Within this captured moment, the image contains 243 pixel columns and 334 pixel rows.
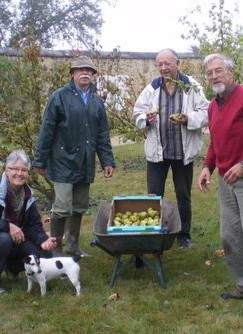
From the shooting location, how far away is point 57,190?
5281 millimetres

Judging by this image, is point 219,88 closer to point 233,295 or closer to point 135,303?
point 233,295

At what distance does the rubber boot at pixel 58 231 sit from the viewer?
5.45 meters

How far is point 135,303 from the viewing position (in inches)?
176

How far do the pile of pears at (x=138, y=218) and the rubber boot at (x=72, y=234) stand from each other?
571 millimetres

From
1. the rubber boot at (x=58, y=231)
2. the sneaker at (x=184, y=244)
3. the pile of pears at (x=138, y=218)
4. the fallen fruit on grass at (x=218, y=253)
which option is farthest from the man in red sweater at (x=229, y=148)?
the rubber boot at (x=58, y=231)

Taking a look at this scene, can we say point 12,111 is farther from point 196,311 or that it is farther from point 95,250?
point 196,311

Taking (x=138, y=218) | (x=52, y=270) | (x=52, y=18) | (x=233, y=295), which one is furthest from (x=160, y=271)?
(x=52, y=18)

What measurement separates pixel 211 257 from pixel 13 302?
2.04 meters

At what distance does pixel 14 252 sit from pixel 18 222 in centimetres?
26

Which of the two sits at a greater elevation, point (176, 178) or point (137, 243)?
point (176, 178)

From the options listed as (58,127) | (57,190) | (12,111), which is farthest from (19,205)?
(12,111)

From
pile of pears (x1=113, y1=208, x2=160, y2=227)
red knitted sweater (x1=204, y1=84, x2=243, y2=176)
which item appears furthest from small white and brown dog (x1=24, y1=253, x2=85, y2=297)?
red knitted sweater (x1=204, y1=84, x2=243, y2=176)

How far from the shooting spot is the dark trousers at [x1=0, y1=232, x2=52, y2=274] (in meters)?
4.61

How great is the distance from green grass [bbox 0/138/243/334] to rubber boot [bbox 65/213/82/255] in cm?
16
